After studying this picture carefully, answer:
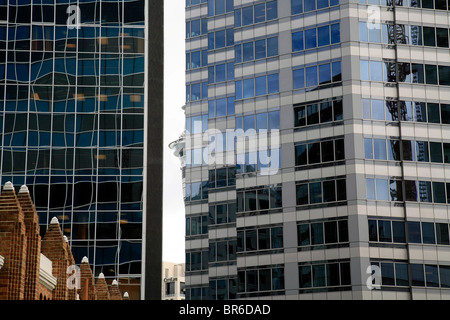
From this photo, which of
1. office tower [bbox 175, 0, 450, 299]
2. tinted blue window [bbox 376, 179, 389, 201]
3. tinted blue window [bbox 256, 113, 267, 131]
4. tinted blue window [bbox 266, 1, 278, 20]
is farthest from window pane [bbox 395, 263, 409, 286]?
tinted blue window [bbox 266, 1, 278, 20]

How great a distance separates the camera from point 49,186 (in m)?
61.3

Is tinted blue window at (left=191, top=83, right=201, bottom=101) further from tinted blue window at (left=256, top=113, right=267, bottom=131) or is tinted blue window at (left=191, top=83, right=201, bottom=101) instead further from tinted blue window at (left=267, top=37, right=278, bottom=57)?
tinted blue window at (left=256, top=113, right=267, bottom=131)

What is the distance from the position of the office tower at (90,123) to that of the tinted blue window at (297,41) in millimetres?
12052

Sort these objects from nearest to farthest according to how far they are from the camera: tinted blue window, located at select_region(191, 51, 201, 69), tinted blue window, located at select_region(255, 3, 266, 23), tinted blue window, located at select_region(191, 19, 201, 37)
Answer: tinted blue window, located at select_region(255, 3, 266, 23)
tinted blue window, located at select_region(191, 51, 201, 69)
tinted blue window, located at select_region(191, 19, 201, 37)

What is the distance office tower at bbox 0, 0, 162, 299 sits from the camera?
60.6 m

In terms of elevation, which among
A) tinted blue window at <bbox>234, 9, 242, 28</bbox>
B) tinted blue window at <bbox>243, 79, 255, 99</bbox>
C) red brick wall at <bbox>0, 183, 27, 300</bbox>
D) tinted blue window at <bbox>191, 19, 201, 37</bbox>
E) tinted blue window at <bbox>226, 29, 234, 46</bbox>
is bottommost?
red brick wall at <bbox>0, 183, 27, 300</bbox>

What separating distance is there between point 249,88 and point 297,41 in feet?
20.2

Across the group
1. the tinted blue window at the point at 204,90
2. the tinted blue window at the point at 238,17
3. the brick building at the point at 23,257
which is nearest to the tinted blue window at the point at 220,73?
the tinted blue window at the point at 204,90

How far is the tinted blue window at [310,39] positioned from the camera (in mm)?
68062

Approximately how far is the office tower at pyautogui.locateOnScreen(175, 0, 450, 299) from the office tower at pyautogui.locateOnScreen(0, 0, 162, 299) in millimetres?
9751

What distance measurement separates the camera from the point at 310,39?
68375 mm

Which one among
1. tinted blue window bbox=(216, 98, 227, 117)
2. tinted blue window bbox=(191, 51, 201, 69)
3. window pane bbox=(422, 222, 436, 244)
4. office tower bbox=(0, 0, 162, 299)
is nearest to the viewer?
office tower bbox=(0, 0, 162, 299)
